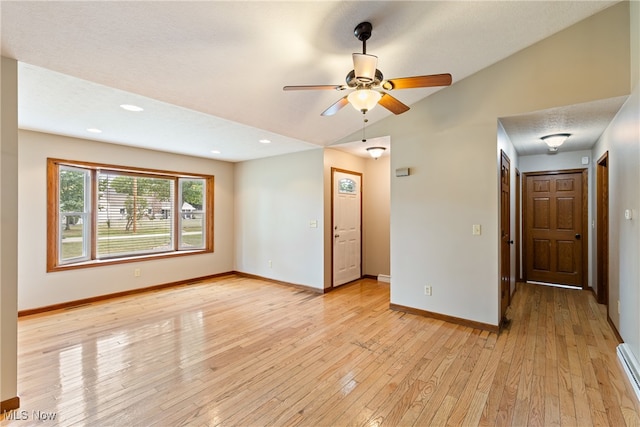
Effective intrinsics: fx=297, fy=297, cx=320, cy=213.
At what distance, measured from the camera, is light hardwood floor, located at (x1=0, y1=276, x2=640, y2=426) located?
203 centimetres

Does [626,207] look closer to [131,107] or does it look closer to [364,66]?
[364,66]

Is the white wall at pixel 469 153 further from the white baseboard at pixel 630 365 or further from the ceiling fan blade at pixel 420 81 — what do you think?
the ceiling fan blade at pixel 420 81

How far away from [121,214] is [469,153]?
210 inches

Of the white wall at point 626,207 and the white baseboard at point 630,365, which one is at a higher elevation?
the white wall at point 626,207

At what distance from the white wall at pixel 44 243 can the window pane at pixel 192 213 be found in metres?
0.28

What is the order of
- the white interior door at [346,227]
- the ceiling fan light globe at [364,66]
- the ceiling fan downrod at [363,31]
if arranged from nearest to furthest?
the ceiling fan light globe at [364,66]
the ceiling fan downrod at [363,31]
the white interior door at [346,227]

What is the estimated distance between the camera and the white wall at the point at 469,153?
2.78 meters

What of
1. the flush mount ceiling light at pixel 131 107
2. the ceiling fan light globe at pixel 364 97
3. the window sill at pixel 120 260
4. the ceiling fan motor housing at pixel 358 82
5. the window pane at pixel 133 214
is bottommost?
the window sill at pixel 120 260

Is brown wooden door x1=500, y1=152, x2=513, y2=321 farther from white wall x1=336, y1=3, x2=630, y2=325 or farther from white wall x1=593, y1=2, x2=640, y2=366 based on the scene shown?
white wall x1=593, y1=2, x2=640, y2=366

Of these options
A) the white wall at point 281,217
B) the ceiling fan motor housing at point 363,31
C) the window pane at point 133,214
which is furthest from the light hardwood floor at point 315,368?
the ceiling fan motor housing at point 363,31

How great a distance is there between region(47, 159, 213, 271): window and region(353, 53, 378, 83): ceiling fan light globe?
14.4 feet

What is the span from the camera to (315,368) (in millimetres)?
2609

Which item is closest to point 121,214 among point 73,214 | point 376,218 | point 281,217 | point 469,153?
point 73,214

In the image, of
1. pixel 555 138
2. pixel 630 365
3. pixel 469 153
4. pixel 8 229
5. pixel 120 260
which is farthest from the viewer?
pixel 120 260
